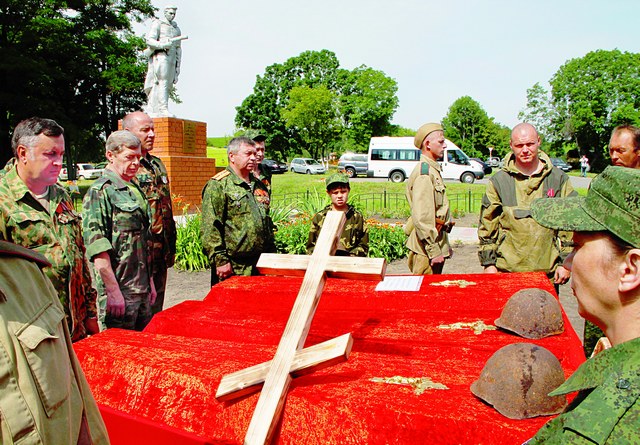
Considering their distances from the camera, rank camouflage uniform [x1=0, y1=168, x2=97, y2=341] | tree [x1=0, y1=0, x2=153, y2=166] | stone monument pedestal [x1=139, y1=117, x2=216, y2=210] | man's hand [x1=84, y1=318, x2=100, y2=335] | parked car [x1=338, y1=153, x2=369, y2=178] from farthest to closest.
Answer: parked car [x1=338, y1=153, x2=369, y2=178]
tree [x1=0, y1=0, x2=153, y2=166]
stone monument pedestal [x1=139, y1=117, x2=216, y2=210]
man's hand [x1=84, y1=318, x2=100, y2=335]
camouflage uniform [x1=0, y1=168, x2=97, y2=341]

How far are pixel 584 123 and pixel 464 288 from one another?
5701 cm

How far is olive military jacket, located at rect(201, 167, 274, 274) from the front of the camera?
12.1 feet

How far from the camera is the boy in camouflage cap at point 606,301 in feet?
2.72

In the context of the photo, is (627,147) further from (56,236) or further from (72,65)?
(72,65)

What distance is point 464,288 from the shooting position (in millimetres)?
2732

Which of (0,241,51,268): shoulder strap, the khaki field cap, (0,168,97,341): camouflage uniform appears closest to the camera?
(0,241,51,268): shoulder strap

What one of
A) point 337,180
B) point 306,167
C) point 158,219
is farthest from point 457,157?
point 158,219

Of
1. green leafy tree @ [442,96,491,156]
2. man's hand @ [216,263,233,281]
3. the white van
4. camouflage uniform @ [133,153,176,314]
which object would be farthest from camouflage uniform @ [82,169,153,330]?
green leafy tree @ [442,96,491,156]

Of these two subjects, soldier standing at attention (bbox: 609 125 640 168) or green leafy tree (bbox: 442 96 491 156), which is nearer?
soldier standing at attention (bbox: 609 125 640 168)

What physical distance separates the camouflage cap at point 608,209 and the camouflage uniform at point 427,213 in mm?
2875

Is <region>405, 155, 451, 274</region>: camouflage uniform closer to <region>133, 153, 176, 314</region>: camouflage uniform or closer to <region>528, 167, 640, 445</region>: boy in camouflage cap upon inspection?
<region>133, 153, 176, 314</region>: camouflage uniform

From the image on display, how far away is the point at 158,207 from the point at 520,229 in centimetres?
270

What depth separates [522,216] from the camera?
3.50 metres

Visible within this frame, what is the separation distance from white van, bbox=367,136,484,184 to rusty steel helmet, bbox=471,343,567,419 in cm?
2662
